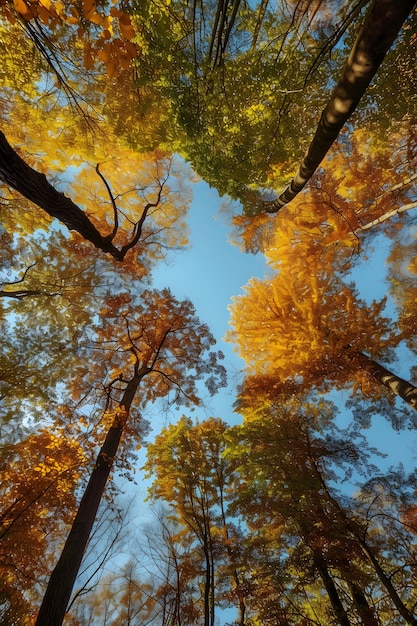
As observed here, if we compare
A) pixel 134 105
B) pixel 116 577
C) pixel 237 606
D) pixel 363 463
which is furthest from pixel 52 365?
pixel 116 577

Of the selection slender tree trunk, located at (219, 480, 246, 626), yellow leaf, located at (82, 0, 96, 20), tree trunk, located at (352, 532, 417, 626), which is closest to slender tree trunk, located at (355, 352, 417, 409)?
tree trunk, located at (352, 532, 417, 626)

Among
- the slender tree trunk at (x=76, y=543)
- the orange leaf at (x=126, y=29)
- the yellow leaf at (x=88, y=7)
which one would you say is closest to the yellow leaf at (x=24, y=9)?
the yellow leaf at (x=88, y=7)

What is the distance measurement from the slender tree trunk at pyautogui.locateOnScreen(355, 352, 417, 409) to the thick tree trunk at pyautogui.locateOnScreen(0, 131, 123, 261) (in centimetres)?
683

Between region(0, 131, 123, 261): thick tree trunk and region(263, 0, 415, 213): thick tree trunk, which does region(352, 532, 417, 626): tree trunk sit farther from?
region(0, 131, 123, 261): thick tree trunk

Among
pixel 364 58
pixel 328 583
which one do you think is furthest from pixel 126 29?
pixel 328 583

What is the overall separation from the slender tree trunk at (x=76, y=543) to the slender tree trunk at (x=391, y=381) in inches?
248

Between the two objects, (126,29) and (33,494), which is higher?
(126,29)

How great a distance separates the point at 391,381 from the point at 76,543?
24.0 feet

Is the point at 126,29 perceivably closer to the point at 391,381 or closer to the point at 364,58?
the point at 364,58

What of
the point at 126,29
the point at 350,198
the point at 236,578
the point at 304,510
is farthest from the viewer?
the point at 350,198

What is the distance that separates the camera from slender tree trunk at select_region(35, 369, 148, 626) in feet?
12.1

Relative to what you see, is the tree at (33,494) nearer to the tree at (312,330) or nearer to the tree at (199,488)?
the tree at (199,488)

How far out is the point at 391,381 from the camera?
21.9ft

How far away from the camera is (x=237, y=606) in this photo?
6.91 metres
